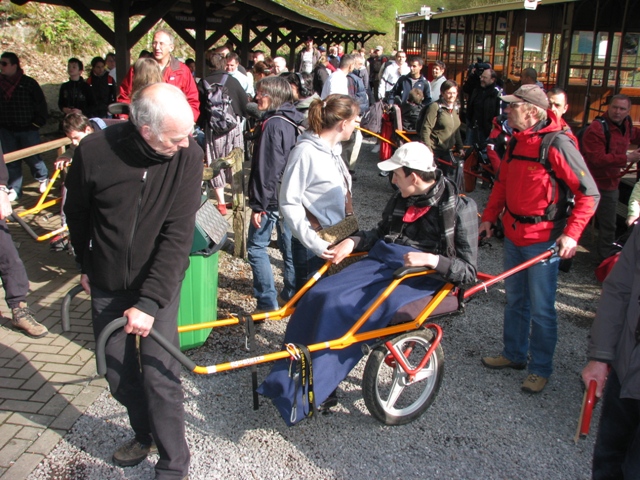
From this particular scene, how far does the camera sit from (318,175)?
12.5 feet

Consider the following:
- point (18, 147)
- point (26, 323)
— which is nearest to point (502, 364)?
point (26, 323)

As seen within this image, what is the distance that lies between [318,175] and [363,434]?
163 centimetres

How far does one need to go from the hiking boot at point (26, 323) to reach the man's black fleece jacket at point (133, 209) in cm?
206

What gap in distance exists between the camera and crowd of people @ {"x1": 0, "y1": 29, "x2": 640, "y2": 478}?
2521 mm

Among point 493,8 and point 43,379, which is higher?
point 493,8

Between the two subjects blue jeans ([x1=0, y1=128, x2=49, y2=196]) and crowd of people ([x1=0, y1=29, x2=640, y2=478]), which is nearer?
crowd of people ([x1=0, y1=29, x2=640, y2=478])

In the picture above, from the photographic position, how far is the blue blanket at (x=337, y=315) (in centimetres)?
321

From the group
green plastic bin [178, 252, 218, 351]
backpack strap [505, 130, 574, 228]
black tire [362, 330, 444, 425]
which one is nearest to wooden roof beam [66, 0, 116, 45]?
green plastic bin [178, 252, 218, 351]

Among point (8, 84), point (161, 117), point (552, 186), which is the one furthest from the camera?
point (8, 84)

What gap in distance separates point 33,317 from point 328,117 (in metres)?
2.85

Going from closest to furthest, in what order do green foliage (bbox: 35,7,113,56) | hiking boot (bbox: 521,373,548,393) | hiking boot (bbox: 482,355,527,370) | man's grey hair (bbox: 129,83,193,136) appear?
man's grey hair (bbox: 129,83,193,136) < hiking boot (bbox: 521,373,548,393) < hiking boot (bbox: 482,355,527,370) < green foliage (bbox: 35,7,113,56)

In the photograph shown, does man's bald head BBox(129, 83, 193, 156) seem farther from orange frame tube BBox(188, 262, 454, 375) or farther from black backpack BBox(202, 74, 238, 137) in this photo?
black backpack BBox(202, 74, 238, 137)

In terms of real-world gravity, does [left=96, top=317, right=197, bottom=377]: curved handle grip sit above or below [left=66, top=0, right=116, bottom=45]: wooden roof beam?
below

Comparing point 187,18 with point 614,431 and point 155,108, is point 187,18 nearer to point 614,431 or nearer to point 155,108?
point 155,108
